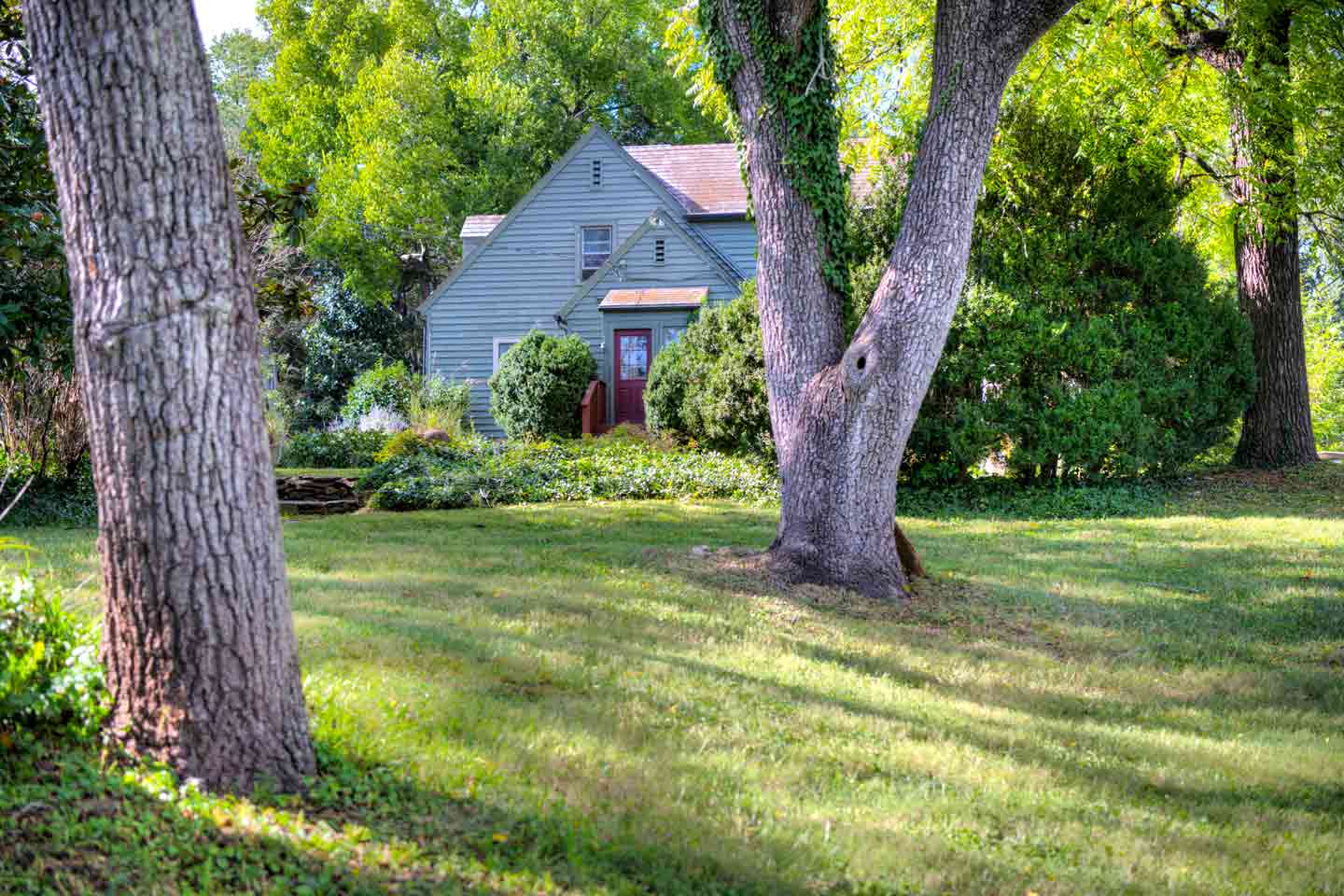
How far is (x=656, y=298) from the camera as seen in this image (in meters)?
22.3

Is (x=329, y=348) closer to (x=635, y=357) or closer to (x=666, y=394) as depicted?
(x=635, y=357)

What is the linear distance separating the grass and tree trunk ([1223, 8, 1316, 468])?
712 cm

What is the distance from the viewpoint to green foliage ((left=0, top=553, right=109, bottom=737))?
3.50 meters

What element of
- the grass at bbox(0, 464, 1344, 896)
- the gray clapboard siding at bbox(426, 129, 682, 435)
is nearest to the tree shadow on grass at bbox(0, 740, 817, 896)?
the grass at bbox(0, 464, 1344, 896)

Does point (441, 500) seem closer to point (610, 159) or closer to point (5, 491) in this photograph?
point (5, 491)

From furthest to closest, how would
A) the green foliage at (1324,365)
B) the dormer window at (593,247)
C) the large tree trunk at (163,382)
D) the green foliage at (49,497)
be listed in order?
1. the green foliage at (1324,365)
2. the dormer window at (593,247)
3. the green foliage at (49,497)
4. the large tree trunk at (163,382)

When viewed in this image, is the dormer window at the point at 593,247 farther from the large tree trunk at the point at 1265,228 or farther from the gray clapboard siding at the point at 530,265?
the large tree trunk at the point at 1265,228

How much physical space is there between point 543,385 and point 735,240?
6.92 meters

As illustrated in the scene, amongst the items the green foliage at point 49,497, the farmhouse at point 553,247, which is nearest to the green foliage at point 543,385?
the farmhouse at point 553,247

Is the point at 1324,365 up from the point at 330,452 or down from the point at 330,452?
up

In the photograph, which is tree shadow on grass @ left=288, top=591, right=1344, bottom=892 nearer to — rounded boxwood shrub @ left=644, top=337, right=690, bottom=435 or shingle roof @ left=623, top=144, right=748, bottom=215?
rounded boxwood shrub @ left=644, top=337, right=690, bottom=435

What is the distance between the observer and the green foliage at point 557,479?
533 inches

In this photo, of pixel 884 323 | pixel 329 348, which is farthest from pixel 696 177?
pixel 884 323

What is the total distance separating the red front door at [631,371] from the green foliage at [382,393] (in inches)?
222
